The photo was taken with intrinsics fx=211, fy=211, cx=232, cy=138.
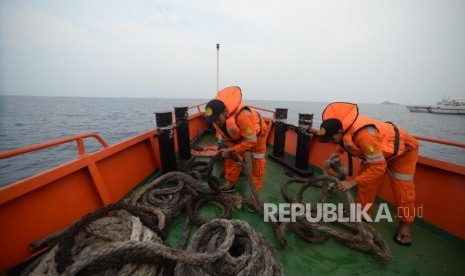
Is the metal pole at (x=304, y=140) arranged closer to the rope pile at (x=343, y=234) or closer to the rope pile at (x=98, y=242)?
the rope pile at (x=343, y=234)

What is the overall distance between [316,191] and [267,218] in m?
1.35

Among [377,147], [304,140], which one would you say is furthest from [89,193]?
[304,140]

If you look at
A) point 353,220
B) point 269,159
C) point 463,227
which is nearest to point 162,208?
point 353,220

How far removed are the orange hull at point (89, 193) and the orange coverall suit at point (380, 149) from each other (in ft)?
1.73

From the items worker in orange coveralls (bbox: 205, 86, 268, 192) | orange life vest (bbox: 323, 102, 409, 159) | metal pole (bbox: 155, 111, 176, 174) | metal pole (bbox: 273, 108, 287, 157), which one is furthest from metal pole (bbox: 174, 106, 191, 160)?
orange life vest (bbox: 323, 102, 409, 159)

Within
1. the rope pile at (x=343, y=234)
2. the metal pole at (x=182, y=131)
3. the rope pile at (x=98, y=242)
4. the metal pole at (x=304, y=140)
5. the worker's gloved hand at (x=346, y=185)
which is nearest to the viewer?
the rope pile at (x=98, y=242)

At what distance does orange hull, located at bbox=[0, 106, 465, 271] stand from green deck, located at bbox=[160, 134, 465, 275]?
0.23 metres

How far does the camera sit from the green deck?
2.16m

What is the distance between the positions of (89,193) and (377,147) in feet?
11.0

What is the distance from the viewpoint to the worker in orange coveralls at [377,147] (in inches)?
92.3

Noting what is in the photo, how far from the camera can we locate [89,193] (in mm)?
2545

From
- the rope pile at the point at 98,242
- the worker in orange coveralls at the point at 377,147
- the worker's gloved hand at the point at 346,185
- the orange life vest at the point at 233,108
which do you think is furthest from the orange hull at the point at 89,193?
the orange life vest at the point at 233,108

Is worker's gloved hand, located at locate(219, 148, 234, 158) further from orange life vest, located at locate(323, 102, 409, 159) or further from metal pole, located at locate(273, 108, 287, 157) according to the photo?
metal pole, located at locate(273, 108, 287, 157)

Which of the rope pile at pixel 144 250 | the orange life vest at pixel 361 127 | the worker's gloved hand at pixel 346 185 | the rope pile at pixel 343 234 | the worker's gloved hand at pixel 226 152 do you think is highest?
the orange life vest at pixel 361 127
